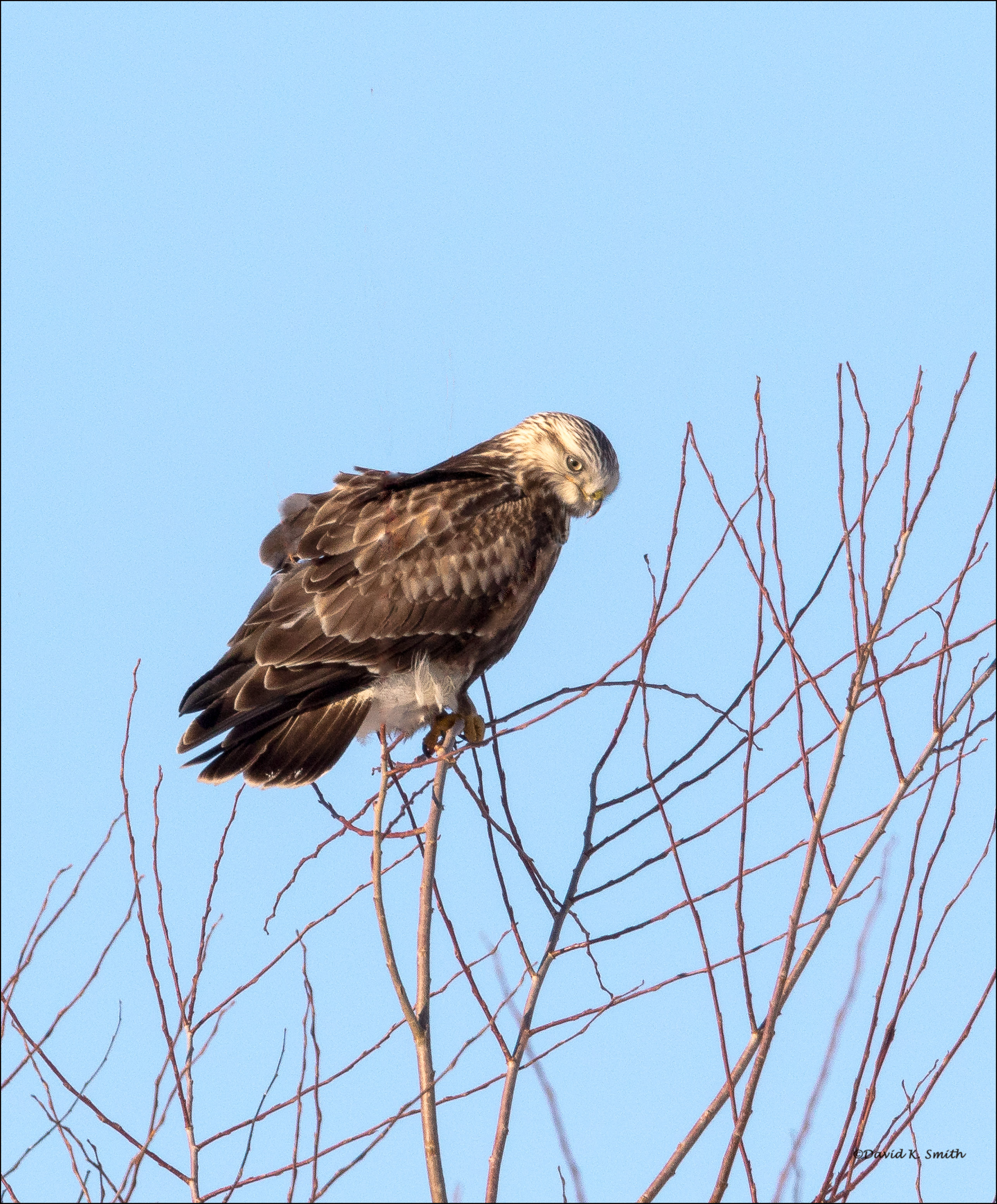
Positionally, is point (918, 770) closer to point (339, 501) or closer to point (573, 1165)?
point (573, 1165)

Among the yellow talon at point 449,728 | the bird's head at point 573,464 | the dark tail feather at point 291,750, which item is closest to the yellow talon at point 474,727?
the yellow talon at point 449,728

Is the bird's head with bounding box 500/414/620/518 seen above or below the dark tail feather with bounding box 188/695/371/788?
above

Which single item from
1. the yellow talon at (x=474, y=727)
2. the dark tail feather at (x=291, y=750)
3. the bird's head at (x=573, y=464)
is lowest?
the dark tail feather at (x=291, y=750)

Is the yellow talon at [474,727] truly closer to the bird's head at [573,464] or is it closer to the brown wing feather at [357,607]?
the brown wing feather at [357,607]

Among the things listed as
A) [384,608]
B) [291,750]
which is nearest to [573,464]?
[384,608]

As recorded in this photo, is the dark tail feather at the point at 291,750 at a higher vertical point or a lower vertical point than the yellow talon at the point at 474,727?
lower

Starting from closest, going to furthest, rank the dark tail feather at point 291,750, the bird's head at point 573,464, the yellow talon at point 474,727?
the dark tail feather at point 291,750, the yellow talon at point 474,727, the bird's head at point 573,464

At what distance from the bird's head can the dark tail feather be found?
3.85 feet

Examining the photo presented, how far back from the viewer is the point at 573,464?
16.5 feet

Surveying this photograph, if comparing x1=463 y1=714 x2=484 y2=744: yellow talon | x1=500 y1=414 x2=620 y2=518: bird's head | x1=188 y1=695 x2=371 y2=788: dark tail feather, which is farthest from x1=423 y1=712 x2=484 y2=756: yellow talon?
x1=500 y1=414 x2=620 y2=518: bird's head

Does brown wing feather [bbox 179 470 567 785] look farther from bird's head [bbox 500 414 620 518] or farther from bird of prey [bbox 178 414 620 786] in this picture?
bird's head [bbox 500 414 620 518]

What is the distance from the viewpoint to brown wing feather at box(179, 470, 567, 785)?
14.0 ft

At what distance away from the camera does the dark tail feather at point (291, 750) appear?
13.8ft

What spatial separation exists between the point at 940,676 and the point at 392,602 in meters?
1.98
